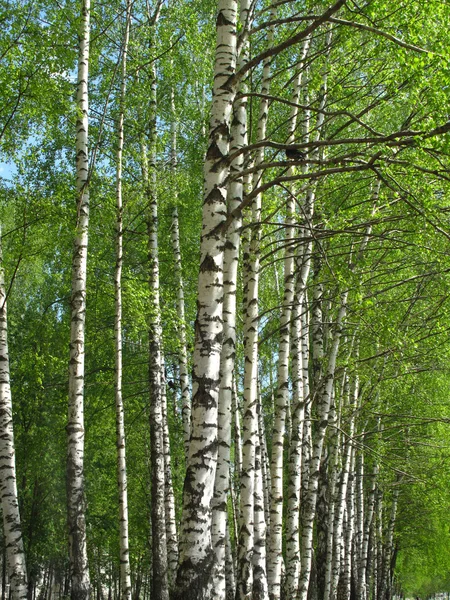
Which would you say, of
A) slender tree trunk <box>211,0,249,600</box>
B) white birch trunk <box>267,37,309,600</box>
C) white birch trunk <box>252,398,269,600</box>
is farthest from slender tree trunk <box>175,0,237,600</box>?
white birch trunk <box>252,398,269,600</box>

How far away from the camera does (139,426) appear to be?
22859mm

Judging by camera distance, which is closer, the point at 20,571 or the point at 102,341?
the point at 20,571

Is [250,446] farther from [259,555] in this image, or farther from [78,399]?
[78,399]

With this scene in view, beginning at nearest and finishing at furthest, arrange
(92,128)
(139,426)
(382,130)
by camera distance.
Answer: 1. (382,130)
2. (92,128)
3. (139,426)

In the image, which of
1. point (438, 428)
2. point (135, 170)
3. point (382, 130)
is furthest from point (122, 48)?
point (438, 428)

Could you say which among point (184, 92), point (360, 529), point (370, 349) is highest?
point (184, 92)

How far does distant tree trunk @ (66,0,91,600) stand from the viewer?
8.54 meters

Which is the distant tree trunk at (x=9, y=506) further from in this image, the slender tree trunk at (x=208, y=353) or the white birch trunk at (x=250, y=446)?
the slender tree trunk at (x=208, y=353)

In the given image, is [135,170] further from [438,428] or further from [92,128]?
[438,428]

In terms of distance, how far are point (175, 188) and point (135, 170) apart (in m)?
2.70

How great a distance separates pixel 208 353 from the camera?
16.7ft

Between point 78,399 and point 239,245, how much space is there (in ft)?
9.83

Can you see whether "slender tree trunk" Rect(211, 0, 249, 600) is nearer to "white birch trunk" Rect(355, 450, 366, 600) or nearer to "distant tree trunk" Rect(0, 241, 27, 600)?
"distant tree trunk" Rect(0, 241, 27, 600)

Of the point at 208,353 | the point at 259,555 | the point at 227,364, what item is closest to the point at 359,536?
the point at 259,555
